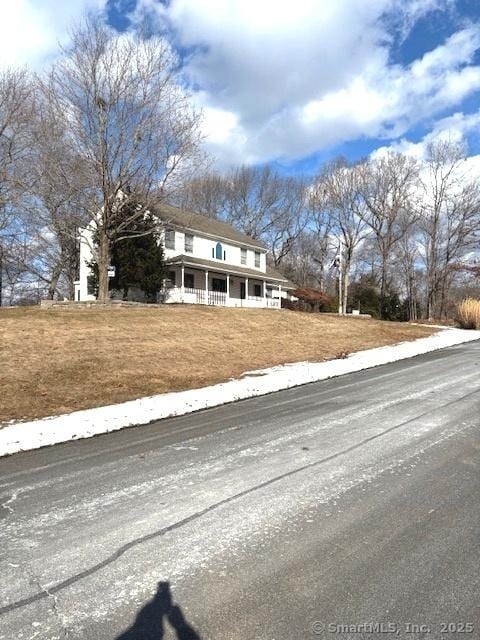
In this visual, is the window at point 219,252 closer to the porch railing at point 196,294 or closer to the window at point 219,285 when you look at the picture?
the window at point 219,285

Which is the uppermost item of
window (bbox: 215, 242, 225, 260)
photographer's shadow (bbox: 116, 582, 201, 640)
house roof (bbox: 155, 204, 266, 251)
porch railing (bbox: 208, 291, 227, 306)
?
house roof (bbox: 155, 204, 266, 251)

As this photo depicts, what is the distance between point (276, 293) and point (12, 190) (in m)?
24.4

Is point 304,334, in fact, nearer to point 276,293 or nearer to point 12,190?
point 12,190

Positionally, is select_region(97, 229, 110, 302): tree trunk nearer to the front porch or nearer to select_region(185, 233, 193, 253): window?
the front porch

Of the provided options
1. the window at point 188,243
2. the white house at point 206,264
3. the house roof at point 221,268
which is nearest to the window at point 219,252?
the white house at point 206,264

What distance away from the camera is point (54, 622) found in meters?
2.67

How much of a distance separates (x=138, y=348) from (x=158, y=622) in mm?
11875

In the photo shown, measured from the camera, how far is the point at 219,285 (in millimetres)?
37438

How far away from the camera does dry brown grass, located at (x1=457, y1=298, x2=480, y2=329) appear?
1041 inches

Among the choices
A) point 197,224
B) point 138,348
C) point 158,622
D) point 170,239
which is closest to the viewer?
point 158,622

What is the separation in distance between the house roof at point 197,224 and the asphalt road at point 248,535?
22.9m

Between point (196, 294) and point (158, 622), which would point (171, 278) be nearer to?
point (196, 294)

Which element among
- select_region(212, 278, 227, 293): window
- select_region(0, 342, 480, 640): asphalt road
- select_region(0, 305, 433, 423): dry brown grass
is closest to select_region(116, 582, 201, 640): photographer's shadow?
select_region(0, 342, 480, 640): asphalt road

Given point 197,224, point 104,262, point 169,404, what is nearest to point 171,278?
point 197,224
